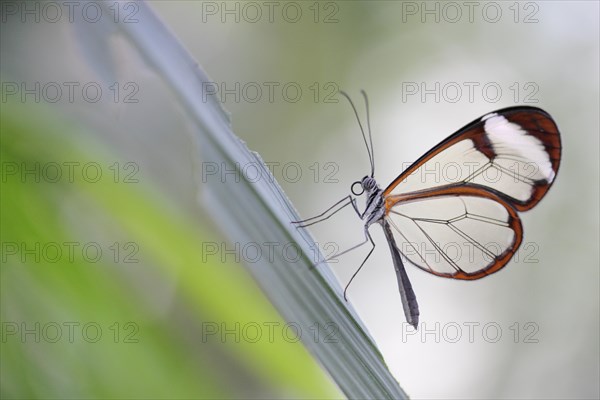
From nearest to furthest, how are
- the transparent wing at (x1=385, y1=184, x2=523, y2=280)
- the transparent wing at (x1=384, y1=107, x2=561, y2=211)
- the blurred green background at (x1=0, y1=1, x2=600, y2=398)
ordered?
the transparent wing at (x1=384, y1=107, x2=561, y2=211), the transparent wing at (x1=385, y1=184, x2=523, y2=280), the blurred green background at (x1=0, y1=1, x2=600, y2=398)

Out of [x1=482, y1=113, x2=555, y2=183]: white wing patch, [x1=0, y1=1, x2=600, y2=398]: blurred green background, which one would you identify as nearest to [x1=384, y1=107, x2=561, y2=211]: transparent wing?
[x1=482, y1=113, x2=555, y2=183]: white wing patch

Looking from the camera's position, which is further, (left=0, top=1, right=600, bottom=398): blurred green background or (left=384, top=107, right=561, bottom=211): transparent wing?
(left=0, top=1, right=600, bottom=398): blurred green background

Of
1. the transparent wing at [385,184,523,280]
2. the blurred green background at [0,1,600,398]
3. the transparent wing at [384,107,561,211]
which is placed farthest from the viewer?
the blurred green background at [0,1,600,398]

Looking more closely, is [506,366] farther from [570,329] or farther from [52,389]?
[52,389]

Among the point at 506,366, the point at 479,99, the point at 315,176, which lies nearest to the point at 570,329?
the point at 506,366

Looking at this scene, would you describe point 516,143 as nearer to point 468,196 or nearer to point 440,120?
point 468,196

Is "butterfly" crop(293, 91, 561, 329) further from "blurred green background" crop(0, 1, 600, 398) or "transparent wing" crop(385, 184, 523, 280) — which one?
"blurred green background" crop(0, 1, 600, 398)

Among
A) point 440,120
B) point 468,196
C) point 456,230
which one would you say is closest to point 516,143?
point 468,196

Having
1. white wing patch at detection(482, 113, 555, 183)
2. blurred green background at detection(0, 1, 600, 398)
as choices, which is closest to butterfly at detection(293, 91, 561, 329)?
white wing patch at detection(482, 113, 555, 183)

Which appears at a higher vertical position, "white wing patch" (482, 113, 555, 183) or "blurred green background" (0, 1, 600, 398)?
"white wing patch" (482, 113, 555, 183)
